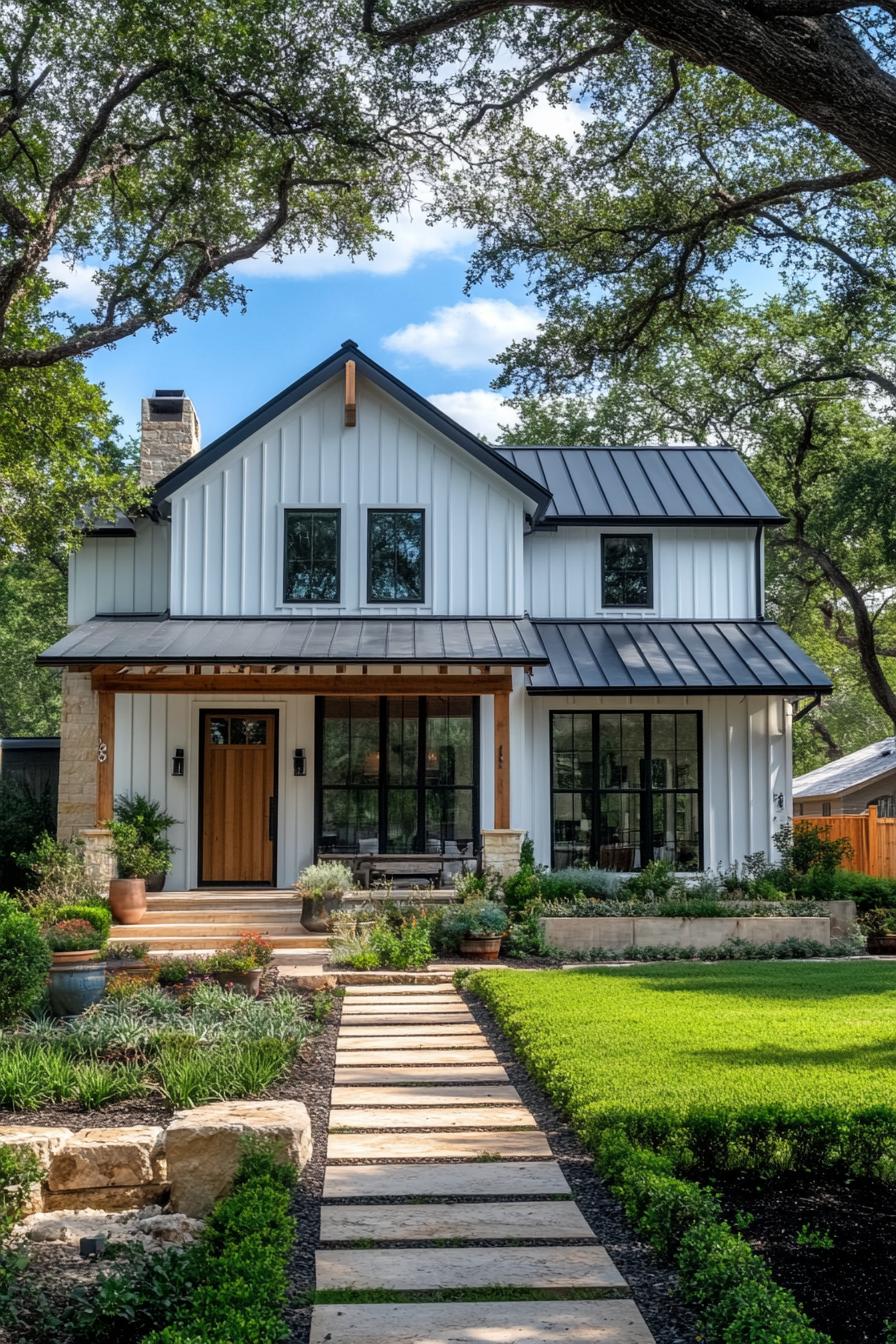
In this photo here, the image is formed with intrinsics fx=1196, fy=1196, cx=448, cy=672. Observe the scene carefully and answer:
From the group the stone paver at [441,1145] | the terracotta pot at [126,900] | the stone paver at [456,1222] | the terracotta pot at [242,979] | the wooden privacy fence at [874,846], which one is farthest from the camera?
the wooden privacy fence at [874,846]

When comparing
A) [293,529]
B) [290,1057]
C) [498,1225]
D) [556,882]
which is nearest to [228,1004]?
[290,1057]

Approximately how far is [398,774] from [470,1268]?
40.4ft

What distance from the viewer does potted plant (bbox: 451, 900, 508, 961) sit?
1328 centimetres

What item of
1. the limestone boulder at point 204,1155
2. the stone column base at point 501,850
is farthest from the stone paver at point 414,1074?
the stone column base at point 501,850

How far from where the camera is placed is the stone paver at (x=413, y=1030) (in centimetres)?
930

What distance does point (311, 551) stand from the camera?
57.0 feet

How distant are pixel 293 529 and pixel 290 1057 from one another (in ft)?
34.2

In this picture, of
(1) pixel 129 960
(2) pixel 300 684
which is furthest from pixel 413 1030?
(2) pixel 300 684

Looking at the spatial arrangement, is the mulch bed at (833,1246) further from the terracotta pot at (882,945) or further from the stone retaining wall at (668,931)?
the terracotta pot at (882,945)

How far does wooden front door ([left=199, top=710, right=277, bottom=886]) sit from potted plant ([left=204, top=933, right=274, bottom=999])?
5971 mm

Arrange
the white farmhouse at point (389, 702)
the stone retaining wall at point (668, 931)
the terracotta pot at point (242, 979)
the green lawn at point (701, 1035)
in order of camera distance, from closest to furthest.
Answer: the green lawn at point (701, 1035), the terracotta pot at point (242, 979), the stone retaining wall at point (668, 931), the white farmhouse at point (389, 702)

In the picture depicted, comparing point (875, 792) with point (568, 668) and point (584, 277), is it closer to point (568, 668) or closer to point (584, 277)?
point (568, 668)

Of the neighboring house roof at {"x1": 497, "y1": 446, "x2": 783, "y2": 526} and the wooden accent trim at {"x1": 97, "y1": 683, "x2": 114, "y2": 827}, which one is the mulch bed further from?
the neighboring house roof at {"x1": 497, "y1": 446, "x2": 783, "y2": 526}

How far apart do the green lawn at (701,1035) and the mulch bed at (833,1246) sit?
1.98ft
